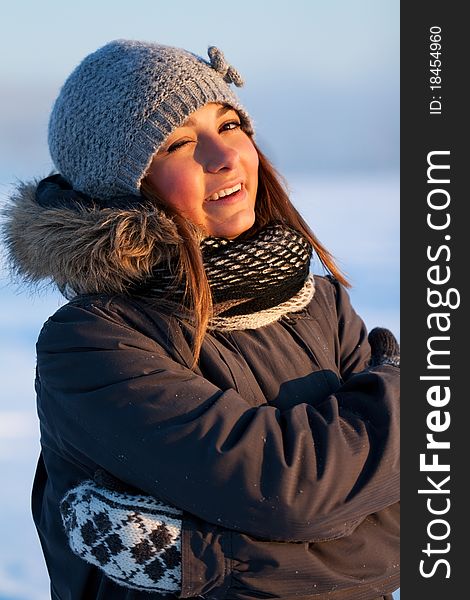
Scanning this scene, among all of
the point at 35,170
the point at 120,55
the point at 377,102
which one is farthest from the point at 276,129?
the point at 120,55

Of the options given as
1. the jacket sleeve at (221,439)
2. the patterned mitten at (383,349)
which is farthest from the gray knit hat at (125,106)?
the patterned mitten at (383,349)

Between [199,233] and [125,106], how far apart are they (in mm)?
293

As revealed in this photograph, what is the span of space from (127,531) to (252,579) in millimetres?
210

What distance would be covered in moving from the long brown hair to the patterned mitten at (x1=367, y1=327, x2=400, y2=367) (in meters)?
0.20

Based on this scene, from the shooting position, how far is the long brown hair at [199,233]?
170 cm

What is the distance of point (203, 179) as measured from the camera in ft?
6.01

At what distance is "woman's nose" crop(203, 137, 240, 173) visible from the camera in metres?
1.83

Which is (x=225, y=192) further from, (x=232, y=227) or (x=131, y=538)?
(x=131, y=538)

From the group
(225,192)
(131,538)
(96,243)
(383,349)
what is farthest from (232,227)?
(131,538)

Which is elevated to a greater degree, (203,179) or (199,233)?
(203,179)

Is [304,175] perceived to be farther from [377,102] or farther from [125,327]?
[125,327]

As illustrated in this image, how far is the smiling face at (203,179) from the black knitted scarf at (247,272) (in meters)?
0.05

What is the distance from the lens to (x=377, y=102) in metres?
11.2

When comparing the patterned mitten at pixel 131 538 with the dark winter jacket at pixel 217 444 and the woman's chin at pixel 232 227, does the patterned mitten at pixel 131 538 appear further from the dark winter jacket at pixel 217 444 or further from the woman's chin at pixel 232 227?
the woman's chin at pixel 232 227
